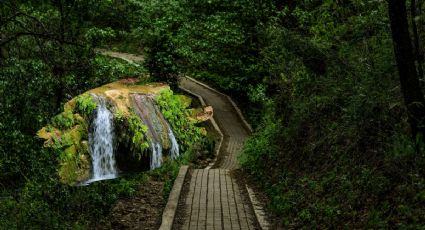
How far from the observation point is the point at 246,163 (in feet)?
48.2

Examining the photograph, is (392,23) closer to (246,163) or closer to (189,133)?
(246,163)

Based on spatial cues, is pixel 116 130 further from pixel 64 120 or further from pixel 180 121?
pixel 180 121

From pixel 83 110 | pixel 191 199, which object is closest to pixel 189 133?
pixel 83 110

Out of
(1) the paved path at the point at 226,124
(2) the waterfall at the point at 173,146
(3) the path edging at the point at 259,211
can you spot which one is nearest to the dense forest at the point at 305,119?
(3) the path edging at the point at 259,211

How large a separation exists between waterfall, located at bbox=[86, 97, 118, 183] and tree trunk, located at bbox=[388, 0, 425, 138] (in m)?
11.9

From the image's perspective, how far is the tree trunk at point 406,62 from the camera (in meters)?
6.43

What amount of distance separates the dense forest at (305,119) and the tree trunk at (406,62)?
2 centimetres

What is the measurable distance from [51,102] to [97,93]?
3.23m

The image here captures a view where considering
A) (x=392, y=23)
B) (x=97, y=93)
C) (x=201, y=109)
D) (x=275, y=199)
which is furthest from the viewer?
(x=201, y=109)

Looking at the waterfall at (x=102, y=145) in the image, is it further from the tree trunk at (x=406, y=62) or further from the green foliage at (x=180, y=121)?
the tree trunk at (x=406, y=62)

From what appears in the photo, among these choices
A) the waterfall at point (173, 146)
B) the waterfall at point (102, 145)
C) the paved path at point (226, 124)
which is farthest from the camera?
the paved path at point (226, 124)

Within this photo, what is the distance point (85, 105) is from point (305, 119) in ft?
28.1

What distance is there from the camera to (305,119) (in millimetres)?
11836

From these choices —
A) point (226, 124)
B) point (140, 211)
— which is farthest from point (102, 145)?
point (226, 124)
